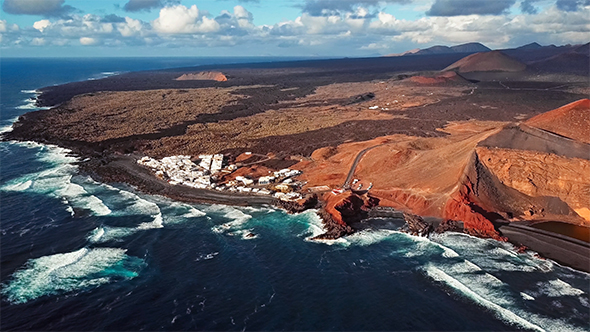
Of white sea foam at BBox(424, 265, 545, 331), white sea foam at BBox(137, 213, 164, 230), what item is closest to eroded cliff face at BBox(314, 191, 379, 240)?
white sea foam at BBox(424, 265, 545, 331)

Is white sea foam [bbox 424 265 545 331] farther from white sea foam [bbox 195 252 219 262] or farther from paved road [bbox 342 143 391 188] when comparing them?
paved road [bbox 342 143 391 188]

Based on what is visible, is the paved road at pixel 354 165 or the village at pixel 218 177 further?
the paved road at pixel 354 165

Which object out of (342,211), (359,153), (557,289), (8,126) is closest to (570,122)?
(359,153)

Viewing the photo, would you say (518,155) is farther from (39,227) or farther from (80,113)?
(80,113)

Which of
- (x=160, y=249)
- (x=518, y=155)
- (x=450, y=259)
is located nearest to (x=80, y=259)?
(x=160, y=249)

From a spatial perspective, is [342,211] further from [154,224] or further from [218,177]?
[218,177]

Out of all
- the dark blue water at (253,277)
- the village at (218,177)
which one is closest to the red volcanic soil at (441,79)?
the village at (218,177)

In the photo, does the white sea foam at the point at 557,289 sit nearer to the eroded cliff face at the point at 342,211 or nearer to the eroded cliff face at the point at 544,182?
the eroded cliff face at the point at 544,182
